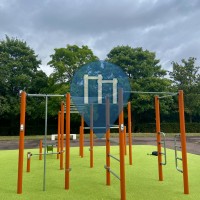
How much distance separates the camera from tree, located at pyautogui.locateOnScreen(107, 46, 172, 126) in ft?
84.0

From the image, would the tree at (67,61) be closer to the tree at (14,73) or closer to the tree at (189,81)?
the tree at (14,73)

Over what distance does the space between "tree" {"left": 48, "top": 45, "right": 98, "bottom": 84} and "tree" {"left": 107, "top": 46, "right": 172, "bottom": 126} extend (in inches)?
147

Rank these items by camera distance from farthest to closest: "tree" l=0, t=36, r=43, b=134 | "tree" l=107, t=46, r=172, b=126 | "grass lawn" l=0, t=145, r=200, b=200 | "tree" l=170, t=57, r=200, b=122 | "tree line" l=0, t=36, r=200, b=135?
"tree" l=170, t=57, r=200, b=122, "tree" l=107, t=46, r=172, b=126, "tree line" l=0, t=36, r=200, b=135, "tree" l=0, t=36, r=43, b=134, "grass lawn" l=0, t=145, r=200, b=200

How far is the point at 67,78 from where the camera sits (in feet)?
83.1

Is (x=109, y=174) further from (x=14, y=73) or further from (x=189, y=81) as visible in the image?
(x=189, y=81)

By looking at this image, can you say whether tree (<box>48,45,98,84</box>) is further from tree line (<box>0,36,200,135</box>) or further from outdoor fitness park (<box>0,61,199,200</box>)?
outdoor fitness park (<box>0,61,199,200</box>)

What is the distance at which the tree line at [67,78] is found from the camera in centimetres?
2502

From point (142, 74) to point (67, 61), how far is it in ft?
29.6

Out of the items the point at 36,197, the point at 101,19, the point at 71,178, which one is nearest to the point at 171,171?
the point at 71,178

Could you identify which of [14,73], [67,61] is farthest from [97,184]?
[14,73]

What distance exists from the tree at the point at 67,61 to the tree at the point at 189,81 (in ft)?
39.0

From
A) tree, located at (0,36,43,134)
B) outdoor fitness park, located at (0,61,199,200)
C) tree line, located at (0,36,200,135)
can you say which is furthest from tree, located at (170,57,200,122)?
outdoor fitness park, located at (0,61,199,200)

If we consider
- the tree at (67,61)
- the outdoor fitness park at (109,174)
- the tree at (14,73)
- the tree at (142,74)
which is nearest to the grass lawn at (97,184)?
the outdoor fitness park at (109,174)

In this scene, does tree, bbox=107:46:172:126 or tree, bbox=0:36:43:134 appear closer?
tree, bbox=0:36:43:134
